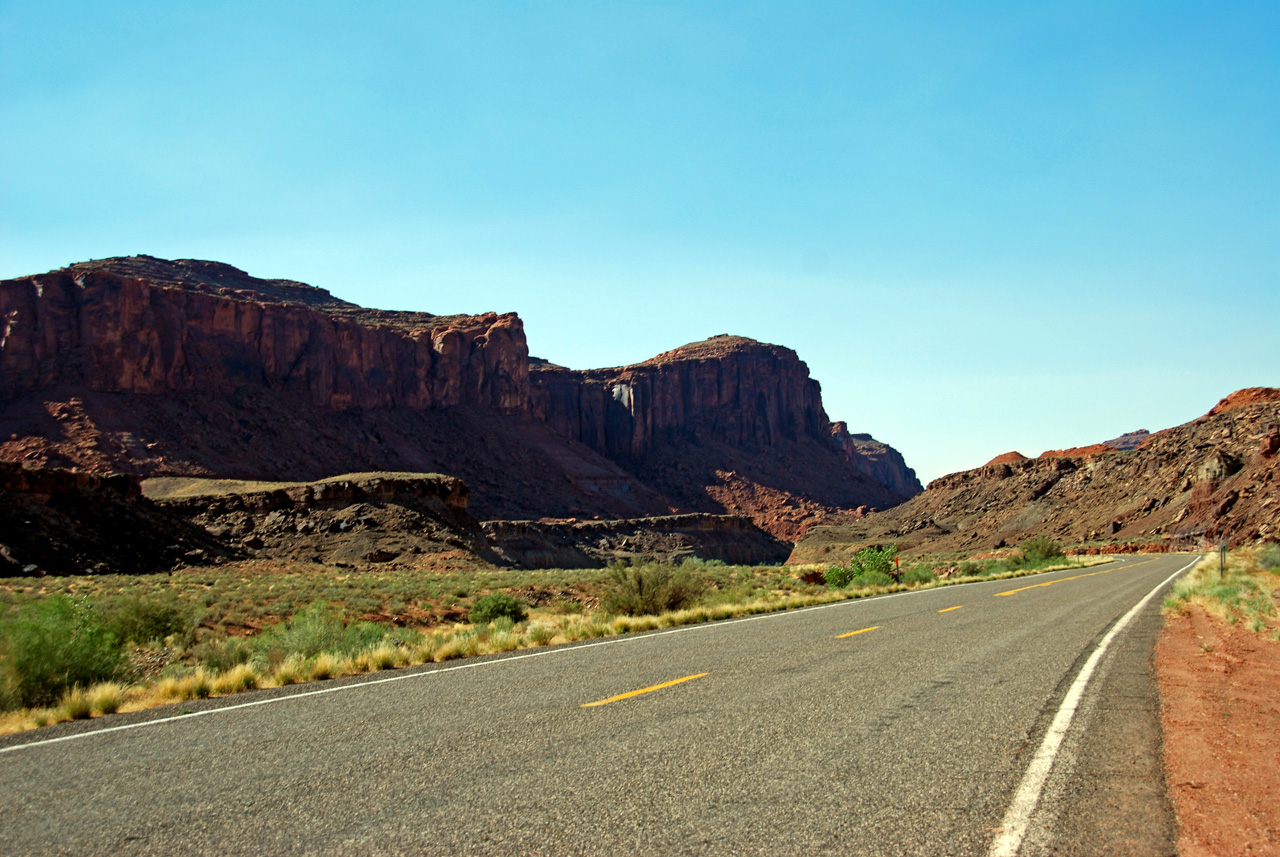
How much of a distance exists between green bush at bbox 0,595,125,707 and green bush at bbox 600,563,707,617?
1111 centimetres

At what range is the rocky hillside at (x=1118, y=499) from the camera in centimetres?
6262

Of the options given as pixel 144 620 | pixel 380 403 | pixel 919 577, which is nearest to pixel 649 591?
pixel 144 620

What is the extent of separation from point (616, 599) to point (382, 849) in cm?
1703

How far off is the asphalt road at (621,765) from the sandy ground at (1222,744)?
175mm

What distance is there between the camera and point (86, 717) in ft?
27.8

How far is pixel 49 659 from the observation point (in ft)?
34.1

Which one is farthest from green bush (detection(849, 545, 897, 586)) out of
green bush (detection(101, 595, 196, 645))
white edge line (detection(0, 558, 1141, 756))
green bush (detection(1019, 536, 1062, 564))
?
green bush (detection(101, 595, 196, 645))

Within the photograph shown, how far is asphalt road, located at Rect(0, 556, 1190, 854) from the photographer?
14.9 ft

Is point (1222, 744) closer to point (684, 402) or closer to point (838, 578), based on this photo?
point (838, 578)

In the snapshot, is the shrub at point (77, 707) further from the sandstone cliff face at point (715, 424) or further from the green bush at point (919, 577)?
the sandstone cliff face at point (715, 424)

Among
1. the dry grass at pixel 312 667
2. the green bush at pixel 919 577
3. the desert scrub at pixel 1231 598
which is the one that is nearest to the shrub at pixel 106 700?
the dry grass at pixel 312 667

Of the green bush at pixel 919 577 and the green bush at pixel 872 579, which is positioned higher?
the green bush at pixel 872 579

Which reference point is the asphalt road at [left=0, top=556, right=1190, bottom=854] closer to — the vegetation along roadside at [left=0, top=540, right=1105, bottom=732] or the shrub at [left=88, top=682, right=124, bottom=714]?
the shrub at [left=88, top=682, right=124, bottom=714]

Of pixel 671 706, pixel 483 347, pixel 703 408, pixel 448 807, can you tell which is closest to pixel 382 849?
pixel 448 807
